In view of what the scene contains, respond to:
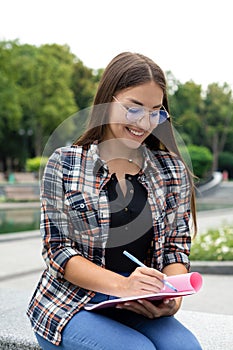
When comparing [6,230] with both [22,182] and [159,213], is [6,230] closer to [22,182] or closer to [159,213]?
[159,213]

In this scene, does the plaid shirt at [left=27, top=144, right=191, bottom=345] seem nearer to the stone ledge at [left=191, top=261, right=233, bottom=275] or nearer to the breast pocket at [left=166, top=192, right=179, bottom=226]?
the breast pocket at [left=166, top=192, right=179, bottom=226]

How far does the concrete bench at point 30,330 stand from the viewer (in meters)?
2.52

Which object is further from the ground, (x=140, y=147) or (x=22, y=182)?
(x=140, y=147)

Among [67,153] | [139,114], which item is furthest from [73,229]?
[139,114]

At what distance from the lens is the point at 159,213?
7.22 feet

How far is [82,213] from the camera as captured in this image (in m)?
2.06

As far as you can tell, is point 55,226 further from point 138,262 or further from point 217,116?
point 217,116

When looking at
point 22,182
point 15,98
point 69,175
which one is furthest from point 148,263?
point 15,98

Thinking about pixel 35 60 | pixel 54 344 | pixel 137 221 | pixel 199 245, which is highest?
pixel 35 60

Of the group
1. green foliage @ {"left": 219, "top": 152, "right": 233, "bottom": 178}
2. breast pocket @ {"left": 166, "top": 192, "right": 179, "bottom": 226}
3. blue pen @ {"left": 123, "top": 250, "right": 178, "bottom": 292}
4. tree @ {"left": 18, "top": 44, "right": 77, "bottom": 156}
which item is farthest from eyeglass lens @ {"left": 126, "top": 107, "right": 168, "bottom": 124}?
green foliage @ {"left": 219, "top": 152, "right": 233, "bottom": 178}

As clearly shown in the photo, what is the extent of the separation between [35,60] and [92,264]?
37143 millimetres

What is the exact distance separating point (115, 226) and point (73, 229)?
0.16 meters

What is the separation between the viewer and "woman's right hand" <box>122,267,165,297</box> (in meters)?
1.86

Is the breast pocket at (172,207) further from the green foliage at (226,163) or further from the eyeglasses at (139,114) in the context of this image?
the green foliage at (226,163)
